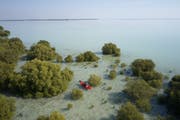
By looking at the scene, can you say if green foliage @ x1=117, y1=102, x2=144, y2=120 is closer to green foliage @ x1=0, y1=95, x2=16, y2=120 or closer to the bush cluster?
the bush cluster

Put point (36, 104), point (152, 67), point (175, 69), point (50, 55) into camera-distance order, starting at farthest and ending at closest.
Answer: point (50, 55) < point (175, 69) < point (152, 67) < point (36, 104)

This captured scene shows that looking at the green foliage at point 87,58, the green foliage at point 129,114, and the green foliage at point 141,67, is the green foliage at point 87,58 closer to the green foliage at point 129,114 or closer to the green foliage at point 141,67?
the green foliage at point 141,67

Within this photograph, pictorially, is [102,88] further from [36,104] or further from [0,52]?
[0,52]

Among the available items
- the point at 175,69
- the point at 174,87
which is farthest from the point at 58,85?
the point at 175,69

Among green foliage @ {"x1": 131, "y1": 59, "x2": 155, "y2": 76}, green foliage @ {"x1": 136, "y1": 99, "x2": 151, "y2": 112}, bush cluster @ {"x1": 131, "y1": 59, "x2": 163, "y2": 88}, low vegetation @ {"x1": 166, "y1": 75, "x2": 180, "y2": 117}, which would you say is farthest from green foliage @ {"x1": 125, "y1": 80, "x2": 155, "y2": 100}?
green foliage @ {"x1": 131, "y1": 59, "x2": 155, "y2": 76}

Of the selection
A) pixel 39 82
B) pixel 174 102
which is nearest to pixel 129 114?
pixel 174 102

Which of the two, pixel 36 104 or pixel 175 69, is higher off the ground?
pixel 175 69

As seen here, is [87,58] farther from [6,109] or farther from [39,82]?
[6,109]
